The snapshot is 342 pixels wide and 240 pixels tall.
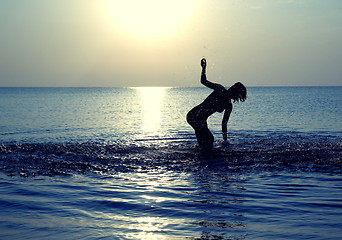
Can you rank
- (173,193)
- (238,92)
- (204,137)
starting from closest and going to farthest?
(173,193) < (238,92) < (204,137)

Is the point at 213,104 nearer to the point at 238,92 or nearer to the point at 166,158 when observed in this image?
the point at 238,92

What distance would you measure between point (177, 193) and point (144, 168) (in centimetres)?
306

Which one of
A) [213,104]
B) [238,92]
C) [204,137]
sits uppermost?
[238,92]

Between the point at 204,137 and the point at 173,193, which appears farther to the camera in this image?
the point at 204,137

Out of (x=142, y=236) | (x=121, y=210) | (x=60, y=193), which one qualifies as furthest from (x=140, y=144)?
(x=142, y=236)

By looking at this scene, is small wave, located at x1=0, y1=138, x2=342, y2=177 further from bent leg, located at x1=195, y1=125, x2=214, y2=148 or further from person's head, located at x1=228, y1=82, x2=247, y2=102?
person's head, located at x1=228, y1=82, x2=247, y2=102

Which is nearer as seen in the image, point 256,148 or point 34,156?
point 34,156

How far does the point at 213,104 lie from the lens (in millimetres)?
15172

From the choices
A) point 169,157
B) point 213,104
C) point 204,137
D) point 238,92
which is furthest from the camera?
point 204,137

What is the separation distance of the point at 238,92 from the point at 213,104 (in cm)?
106

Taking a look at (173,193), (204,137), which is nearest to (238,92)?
(204,137)

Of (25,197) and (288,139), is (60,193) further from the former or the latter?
(288,139)

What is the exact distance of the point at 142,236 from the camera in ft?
21.7

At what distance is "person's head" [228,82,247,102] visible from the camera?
14.6 meters
